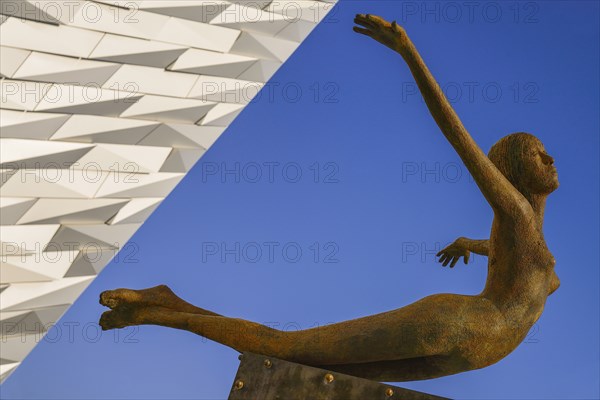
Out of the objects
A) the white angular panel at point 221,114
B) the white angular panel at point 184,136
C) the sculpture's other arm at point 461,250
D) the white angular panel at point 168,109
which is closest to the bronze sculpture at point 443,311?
the sculpture's other arm at point 461,250

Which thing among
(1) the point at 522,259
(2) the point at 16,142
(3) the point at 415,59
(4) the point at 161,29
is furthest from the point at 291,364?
(2) the point at 16,142

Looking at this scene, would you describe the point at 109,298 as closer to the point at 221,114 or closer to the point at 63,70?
the point at 63,70

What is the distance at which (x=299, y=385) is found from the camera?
3406 millimetres

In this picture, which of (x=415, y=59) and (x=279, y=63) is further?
(x=279, y=63)

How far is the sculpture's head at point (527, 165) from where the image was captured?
3.93 meters

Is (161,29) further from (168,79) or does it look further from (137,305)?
(137,305)

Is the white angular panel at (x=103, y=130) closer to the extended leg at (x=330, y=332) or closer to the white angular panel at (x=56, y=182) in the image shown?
the white angular panel at (x=56, y=182)

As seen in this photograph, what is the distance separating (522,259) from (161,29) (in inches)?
385

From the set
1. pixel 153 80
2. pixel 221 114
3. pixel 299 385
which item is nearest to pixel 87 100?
pixel 153 80

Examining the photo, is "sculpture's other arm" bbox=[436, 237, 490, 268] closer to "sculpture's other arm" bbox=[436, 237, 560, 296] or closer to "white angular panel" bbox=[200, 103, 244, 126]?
"sculpture's other arm" bbox=[436, 237, 560, 296]

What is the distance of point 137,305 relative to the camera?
3.94m

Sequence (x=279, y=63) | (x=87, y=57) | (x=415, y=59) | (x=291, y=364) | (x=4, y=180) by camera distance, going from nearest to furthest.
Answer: (x=291, y=364)
(x=415, y=59)
(x=87, y=57)
(x=4, y=180)
(x=279, y=63)

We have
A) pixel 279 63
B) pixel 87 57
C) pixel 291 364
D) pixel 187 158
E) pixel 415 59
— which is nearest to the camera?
pixel 291 364

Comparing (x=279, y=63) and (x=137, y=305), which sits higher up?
(x=279, y=63)
